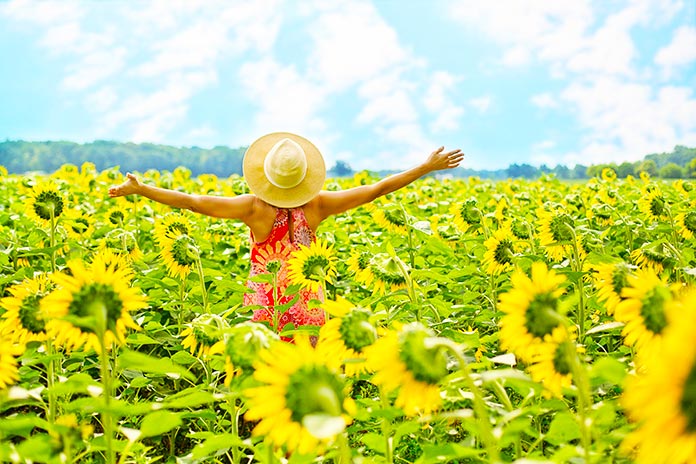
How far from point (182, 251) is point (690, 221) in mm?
2504

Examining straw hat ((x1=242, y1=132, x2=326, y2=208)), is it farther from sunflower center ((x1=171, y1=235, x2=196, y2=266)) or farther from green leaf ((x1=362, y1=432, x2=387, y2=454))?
green leaf ((x1=362, y1=432, x2=387, y2=454))

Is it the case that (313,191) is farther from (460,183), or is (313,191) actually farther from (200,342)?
(460,183)

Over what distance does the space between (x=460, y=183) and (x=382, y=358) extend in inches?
368

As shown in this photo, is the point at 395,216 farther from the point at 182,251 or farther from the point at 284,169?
the point at 182,251

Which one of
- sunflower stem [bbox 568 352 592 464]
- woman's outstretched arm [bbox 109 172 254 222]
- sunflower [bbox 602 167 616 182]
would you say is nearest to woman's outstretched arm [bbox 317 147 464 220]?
woman's outstretched arm [bbox 109 172 254 222]

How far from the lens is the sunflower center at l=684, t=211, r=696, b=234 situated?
12.1 feet

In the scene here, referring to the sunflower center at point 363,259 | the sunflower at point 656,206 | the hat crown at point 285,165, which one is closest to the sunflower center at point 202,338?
the sunflower center at point 363,259

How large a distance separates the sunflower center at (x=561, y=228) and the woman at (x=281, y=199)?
818 mm

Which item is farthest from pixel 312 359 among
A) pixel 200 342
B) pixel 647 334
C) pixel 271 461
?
pixel 200 342

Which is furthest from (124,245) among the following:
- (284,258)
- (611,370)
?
(611,370)

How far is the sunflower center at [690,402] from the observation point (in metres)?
0.86

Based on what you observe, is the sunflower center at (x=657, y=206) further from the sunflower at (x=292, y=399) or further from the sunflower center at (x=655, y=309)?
the sunflower at (x=292, y=399)

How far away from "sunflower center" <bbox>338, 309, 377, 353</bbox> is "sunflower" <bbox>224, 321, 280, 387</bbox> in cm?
17

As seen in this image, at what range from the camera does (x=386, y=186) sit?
3652 millimetres
